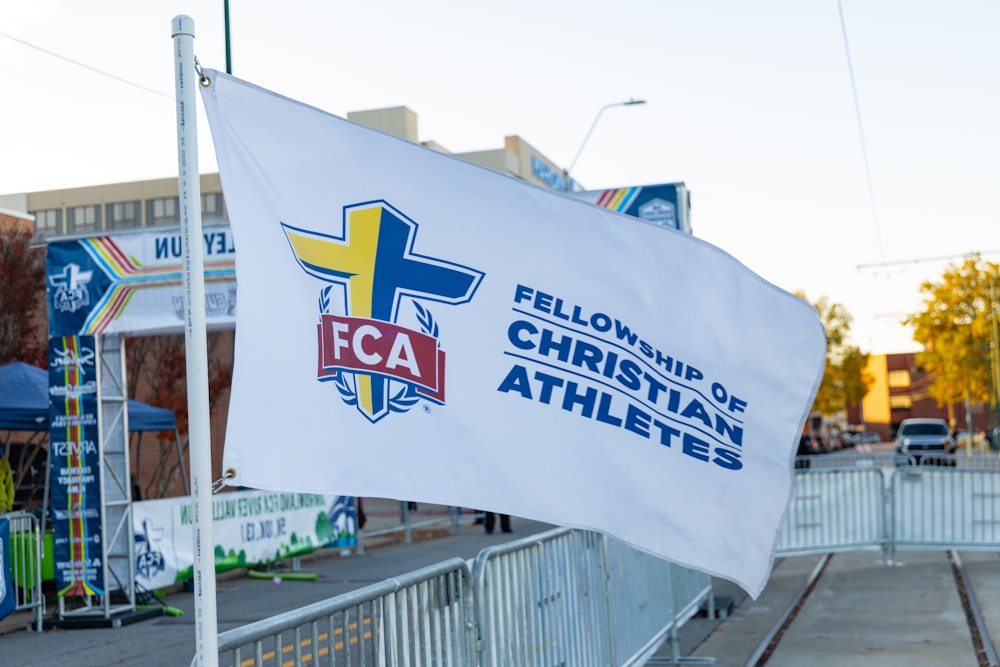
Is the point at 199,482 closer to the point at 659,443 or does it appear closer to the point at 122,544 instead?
the point at 659,443

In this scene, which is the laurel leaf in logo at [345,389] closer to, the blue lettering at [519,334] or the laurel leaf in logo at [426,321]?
the laurel leaf in logo at [426,321]

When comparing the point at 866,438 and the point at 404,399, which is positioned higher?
the point at 404,399

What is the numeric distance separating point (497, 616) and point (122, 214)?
2608 inches

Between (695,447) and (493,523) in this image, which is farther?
(493,523)

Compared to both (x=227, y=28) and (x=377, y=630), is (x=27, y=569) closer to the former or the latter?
(x=227, y=28)

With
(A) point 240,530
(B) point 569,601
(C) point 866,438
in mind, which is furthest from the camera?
(C) point 866,438

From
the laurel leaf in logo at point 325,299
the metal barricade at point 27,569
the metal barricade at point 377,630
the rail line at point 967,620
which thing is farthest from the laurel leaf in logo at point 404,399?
the metal barricade at point 27,569

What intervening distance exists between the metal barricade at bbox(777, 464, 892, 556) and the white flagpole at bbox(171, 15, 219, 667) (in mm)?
12617

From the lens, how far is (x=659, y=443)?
13.7ft

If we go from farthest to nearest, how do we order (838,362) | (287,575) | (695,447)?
(838,362) < (287,575) < (695,447)

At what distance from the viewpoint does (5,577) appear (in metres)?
11.1

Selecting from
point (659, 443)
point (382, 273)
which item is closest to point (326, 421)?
point (382, 273)

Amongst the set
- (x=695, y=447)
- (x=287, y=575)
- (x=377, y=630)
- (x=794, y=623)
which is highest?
(x=695, y=447)

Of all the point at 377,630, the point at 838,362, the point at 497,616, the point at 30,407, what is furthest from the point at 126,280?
the point at 838,362
